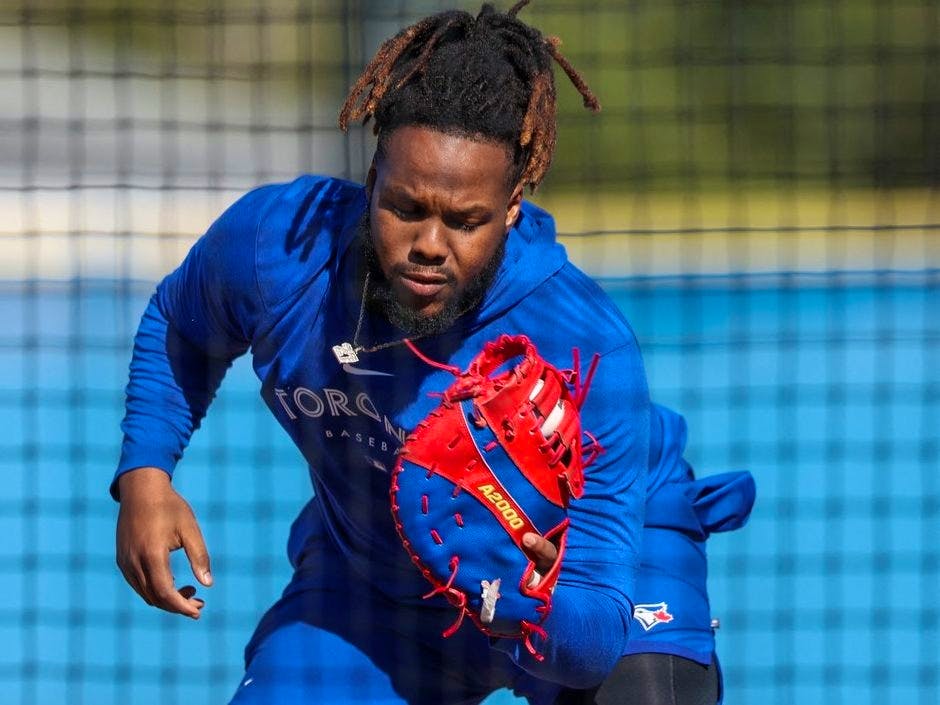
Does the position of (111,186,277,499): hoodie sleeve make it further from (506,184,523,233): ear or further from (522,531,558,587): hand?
(522,531,558,587): hand

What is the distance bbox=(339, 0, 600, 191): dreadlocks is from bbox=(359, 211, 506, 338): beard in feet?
0.46

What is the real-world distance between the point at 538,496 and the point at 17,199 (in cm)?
792

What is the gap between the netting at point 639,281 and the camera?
4562 millimetres

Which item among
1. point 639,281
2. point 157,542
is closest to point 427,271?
point 157,542

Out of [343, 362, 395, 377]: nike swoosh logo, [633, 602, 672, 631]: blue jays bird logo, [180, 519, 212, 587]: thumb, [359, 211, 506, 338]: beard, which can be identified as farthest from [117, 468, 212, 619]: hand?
[633, 602, 672, 631]: blue jays bird logo

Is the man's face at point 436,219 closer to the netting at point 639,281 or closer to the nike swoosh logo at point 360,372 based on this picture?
the nike swoosh logo at point 360,372

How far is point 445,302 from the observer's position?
197 cm

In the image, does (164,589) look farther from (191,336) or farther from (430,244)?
(430,244)

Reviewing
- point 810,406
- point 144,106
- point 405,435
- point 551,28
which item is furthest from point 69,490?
point 144,106

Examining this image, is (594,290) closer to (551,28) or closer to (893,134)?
(551,28)

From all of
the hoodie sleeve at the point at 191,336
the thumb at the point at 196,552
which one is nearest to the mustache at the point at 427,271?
the hoodie sleeve at the point at 191,336

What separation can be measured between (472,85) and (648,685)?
0.95 metres

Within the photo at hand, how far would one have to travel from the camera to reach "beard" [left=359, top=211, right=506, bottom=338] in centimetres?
197

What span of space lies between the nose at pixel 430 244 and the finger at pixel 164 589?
57 centimetres
